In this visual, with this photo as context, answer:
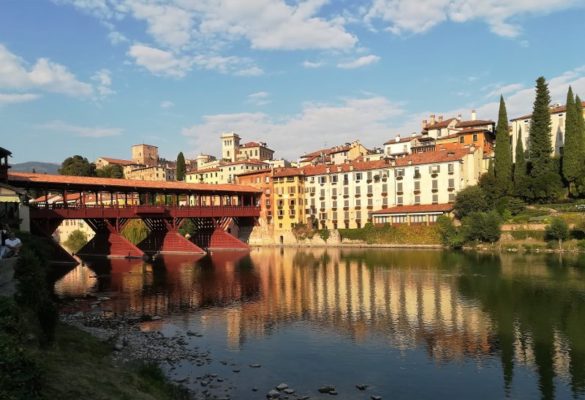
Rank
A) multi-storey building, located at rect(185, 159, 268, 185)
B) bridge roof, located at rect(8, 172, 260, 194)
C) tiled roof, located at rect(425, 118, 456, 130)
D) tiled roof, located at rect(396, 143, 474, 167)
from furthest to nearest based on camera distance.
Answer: multi-storey building, located at rect(185, 159, 268, 185) → tiled roof, located at rect(425, 118, 456, 130) → tiled roof, located at rect(396, 143, 474, 167) → bridge roof, located at rect(8, 172, 260, 194)

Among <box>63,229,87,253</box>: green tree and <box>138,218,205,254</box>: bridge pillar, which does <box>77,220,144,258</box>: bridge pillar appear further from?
<box>63,229,87,253</box>: green tree

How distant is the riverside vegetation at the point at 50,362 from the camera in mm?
11406

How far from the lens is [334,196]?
9681cm

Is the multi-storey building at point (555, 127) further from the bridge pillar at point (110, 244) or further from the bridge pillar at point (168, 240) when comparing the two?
the bridge pillar at point (110, 244)

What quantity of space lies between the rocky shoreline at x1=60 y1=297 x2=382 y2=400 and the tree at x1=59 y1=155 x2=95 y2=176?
3568 inches

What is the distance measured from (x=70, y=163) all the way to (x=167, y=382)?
11686 cm

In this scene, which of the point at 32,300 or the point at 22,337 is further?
the point at 32,300

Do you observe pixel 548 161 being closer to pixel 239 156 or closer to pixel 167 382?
pixel 167 382

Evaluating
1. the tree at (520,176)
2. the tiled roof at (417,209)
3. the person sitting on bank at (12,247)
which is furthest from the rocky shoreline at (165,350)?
the tree at (520,176)

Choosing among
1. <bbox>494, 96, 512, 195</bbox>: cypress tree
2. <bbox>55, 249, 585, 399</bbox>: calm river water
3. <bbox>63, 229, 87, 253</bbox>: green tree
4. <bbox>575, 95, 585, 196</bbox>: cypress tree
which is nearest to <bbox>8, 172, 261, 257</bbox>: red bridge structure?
<bbox>63, 229, 87, 253</bbox>: green tree

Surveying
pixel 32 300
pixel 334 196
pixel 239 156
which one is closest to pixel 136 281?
pixel 32 300

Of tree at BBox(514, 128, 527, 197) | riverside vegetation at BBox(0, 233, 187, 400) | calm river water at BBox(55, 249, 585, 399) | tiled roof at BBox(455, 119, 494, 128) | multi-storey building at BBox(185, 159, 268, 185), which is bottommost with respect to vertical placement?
calm river water at BBox(55, 249, 585, 399)

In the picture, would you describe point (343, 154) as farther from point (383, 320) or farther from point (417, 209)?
point (383, 320)

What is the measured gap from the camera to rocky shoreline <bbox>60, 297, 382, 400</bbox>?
20.3m
